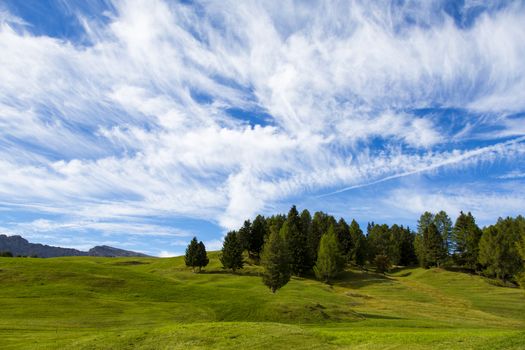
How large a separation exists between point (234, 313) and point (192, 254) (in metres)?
62.3

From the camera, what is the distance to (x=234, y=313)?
56.2 m

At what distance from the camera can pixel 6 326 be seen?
40.2m

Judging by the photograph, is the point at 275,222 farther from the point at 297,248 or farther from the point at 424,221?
the point at 424,221

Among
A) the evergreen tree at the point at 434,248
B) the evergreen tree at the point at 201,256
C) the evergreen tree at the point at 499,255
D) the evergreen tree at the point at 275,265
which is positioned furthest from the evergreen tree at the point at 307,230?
the evergreen tree at the point at 499,255

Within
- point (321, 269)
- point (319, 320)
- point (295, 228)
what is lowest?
point (319, 320)

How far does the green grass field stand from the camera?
30.6 metres

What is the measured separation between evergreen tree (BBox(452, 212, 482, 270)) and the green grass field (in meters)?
24.0

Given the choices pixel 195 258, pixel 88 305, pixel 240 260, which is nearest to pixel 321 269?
pixel 240 260

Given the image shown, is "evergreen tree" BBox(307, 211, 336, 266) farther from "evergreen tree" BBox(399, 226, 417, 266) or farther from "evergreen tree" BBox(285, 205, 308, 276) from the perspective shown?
"evergreen tree" BBox(399, 226, 417, 266)

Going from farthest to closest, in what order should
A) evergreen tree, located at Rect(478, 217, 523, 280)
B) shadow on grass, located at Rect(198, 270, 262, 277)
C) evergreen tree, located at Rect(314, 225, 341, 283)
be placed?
evergreen tree, located at Rect(478, 217, 523, 280) < shadow on grass, located at Rect(198, 270, 262, 277) < evergreen tree, located at Rect(314, 225, 341, 283)

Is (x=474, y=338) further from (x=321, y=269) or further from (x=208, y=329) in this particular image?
(x=321, y=269)

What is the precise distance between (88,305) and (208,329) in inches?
1110

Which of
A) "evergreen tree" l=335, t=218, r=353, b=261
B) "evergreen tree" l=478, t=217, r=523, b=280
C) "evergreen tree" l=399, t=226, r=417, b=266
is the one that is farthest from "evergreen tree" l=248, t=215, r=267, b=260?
"evergreen tree" l=478, t=217, r=523, b=280

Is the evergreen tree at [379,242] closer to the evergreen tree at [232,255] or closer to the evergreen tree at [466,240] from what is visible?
the evergreen tree at [466,240]
